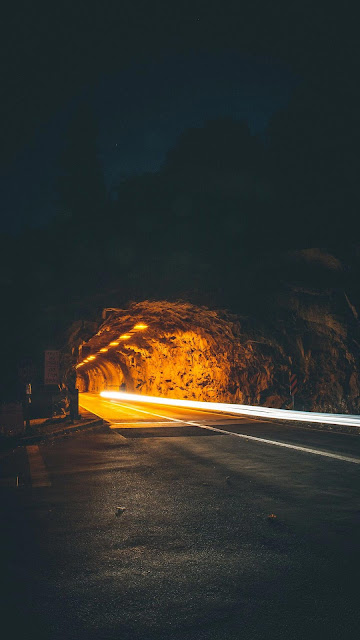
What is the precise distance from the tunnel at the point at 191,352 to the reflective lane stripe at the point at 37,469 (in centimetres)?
1720

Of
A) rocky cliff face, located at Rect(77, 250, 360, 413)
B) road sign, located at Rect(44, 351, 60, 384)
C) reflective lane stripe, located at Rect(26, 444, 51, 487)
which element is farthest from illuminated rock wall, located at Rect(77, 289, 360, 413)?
reflective lane stripe, located at Rect(26, 444, 51, 487)

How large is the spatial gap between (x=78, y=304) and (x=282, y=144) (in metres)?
14.3

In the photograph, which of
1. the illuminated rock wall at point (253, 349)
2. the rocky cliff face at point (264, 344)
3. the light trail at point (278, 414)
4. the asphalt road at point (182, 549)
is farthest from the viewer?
the illuminated rock wall at point (253, 349)

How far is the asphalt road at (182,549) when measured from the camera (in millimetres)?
3465

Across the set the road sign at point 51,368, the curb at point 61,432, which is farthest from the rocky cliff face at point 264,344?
the curb at point 61,432

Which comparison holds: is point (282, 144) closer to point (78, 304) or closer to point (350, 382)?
point (350, 382)

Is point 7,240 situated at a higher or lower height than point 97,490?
higher

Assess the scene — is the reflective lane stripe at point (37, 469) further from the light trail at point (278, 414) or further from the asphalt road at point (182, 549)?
the light trail at point (278, 414)

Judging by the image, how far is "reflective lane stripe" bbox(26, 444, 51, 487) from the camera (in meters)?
8.44

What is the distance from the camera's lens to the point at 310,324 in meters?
25.3

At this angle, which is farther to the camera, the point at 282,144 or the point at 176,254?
the point at 176,254

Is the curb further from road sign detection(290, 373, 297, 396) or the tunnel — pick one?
the tunnel

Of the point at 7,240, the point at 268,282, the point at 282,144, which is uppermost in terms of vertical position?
the point at 282,144

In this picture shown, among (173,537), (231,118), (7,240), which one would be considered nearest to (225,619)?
(173,537)
